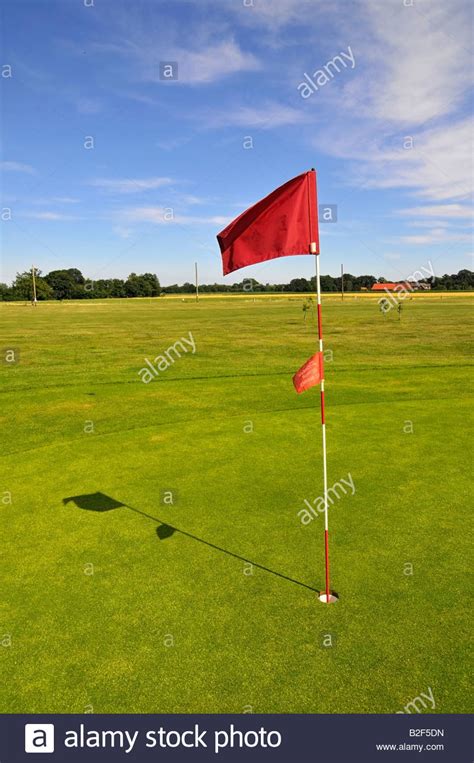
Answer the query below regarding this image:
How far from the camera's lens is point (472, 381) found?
66.9 ft

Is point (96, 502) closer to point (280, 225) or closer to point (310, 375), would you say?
point (310, 375)

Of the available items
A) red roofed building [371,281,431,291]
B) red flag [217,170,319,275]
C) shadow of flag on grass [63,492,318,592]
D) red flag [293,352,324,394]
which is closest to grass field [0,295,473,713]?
shadow of flag on grass [63,492,318,592]

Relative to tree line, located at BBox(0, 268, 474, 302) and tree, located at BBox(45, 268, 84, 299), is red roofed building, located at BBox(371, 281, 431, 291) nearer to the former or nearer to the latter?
tree line, located at BBox(0, 268, 474, 302)

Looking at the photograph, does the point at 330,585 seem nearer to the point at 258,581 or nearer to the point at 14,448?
the point at 258,581

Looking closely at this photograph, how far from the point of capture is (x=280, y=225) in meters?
6.07

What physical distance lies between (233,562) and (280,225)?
434cm

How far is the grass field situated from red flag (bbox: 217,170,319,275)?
157 inches

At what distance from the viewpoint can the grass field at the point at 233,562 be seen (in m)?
4.73

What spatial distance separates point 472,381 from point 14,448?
1694 centimetres

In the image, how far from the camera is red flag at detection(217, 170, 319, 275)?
5.97 m

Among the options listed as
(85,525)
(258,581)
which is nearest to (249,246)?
(258,581)
